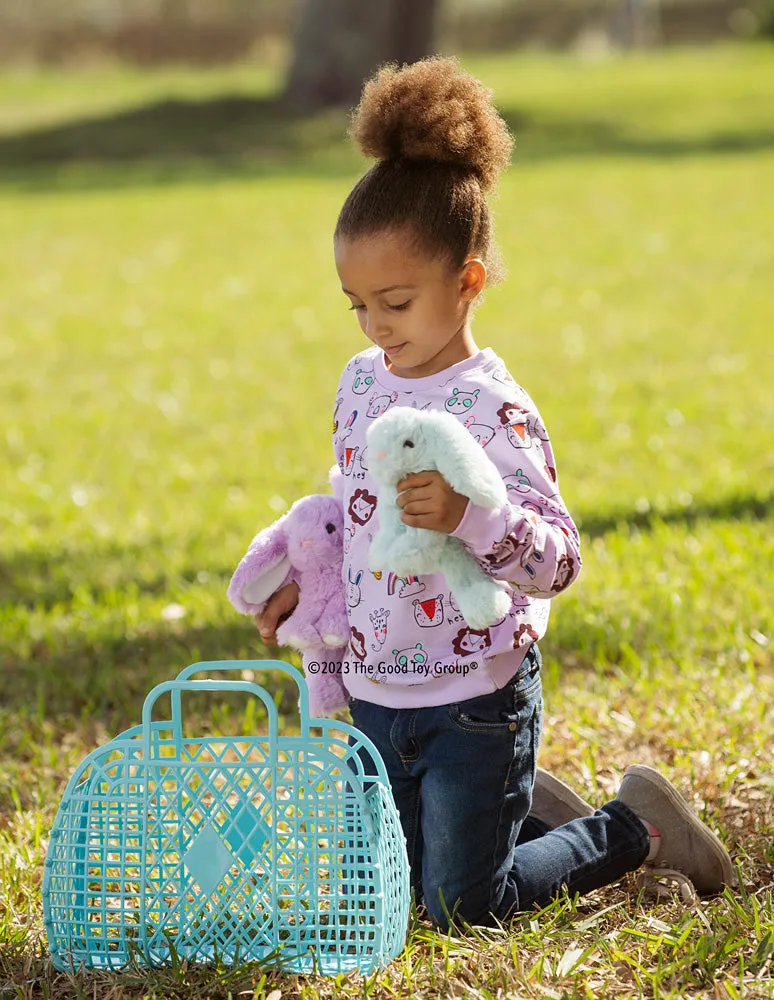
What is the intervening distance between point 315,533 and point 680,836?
96 cm

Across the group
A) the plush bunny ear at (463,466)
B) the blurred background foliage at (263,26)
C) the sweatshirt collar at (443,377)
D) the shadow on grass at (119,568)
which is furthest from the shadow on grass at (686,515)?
the blurred background foliage at (263,26)

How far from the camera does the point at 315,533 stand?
9.04ft

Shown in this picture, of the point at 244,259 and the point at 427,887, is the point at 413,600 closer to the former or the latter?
the point at 427,887

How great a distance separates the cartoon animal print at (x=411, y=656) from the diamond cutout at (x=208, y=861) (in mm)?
463

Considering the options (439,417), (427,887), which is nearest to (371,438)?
(439,417)

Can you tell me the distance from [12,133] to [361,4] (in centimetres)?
560

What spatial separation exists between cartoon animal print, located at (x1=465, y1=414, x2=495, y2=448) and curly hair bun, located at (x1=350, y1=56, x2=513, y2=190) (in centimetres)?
46

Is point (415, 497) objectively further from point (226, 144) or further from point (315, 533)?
point (226, 144)

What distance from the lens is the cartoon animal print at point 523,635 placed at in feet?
8.36

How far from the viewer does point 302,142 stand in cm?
1959

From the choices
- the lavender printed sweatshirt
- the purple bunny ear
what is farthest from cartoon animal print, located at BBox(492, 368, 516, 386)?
the purple bunny ear

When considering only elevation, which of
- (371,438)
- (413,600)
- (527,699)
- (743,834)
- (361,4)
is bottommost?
(743,834)

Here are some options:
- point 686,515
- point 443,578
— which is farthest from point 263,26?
point 443,578

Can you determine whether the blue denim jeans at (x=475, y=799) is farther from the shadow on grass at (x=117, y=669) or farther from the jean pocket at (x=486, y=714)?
the shadow on grass at (x=117, y=669)
